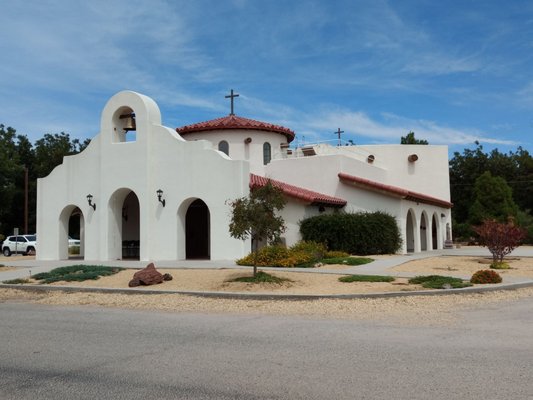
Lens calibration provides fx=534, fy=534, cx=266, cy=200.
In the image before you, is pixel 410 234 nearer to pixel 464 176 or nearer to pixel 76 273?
pixel 76 273

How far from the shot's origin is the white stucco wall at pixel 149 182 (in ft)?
72.7

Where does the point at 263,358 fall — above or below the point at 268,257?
below

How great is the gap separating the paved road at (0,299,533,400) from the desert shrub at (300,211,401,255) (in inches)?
530

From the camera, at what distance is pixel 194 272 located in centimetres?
1773

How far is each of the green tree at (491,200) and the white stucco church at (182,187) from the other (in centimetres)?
1260

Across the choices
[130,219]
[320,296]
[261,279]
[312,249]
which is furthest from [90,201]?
[320,296]

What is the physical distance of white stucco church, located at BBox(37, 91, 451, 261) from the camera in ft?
74.0

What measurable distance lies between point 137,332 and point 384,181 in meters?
27.0

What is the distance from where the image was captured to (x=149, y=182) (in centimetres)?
2330

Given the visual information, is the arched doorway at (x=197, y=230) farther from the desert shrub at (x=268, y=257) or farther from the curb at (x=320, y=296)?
the curb at (x=320, y=296)

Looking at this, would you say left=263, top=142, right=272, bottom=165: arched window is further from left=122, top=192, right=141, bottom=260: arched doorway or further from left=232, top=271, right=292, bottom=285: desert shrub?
left=232, top=271, right=292, bottom=285: desert shrub

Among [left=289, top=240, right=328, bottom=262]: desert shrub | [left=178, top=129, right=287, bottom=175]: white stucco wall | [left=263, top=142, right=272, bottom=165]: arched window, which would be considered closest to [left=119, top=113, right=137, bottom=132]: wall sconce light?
[left=178, top=129, right=287, bottom=175]: white stucco wall

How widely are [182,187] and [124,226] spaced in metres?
7.52

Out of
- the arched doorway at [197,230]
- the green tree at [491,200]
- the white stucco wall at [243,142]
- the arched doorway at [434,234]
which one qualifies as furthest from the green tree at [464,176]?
the arched doorway at [197,230]
